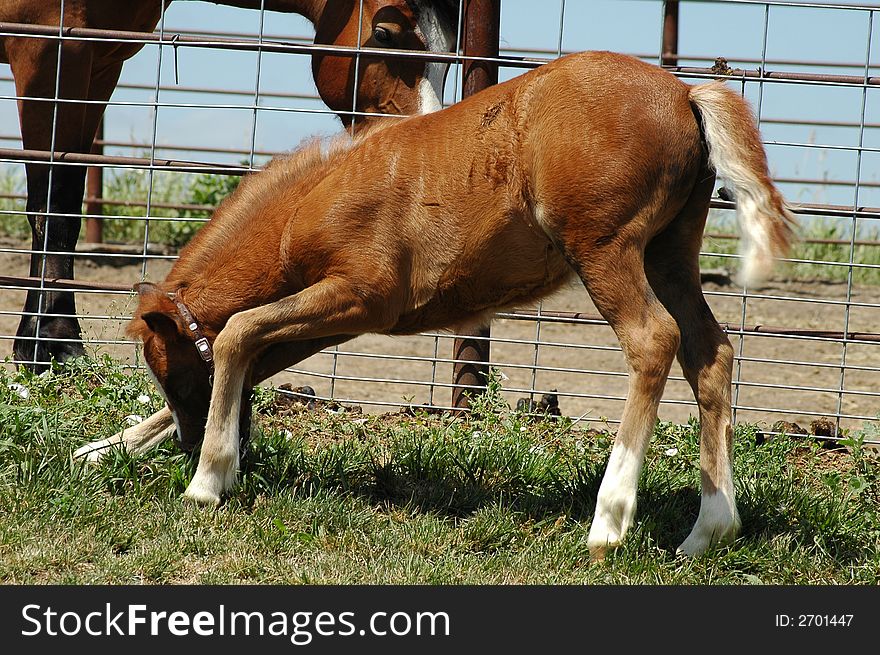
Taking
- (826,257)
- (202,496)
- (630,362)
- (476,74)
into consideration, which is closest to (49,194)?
(476,74)

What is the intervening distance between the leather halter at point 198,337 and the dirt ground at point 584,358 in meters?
2.43

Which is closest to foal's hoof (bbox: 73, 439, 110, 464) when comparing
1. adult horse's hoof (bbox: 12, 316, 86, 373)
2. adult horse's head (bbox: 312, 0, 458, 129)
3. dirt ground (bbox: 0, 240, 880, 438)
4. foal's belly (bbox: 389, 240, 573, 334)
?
foal's belly (bbox: 389, 240, 573, 334)

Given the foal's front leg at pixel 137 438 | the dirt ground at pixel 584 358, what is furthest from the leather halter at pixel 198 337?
the dirt ground at pixel 584 358

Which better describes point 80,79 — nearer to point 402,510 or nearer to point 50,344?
point 50,344

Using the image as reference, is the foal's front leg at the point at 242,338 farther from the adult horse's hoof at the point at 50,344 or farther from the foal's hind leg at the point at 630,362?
the adult horse's hoof at the point at 50,344

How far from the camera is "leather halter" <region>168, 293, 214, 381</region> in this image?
4215 mm

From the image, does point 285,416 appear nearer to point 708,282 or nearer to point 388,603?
point 388,603

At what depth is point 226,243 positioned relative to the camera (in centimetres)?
440

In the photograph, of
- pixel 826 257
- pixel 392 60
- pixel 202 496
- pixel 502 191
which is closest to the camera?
pixel 502 191

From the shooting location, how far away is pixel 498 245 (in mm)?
3971

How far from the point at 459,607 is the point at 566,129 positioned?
1809 mm

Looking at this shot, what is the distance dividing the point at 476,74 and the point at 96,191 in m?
6.23

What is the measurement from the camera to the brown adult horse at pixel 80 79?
20.2 feet

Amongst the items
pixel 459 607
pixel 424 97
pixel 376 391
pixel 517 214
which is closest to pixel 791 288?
pixel 376 391
